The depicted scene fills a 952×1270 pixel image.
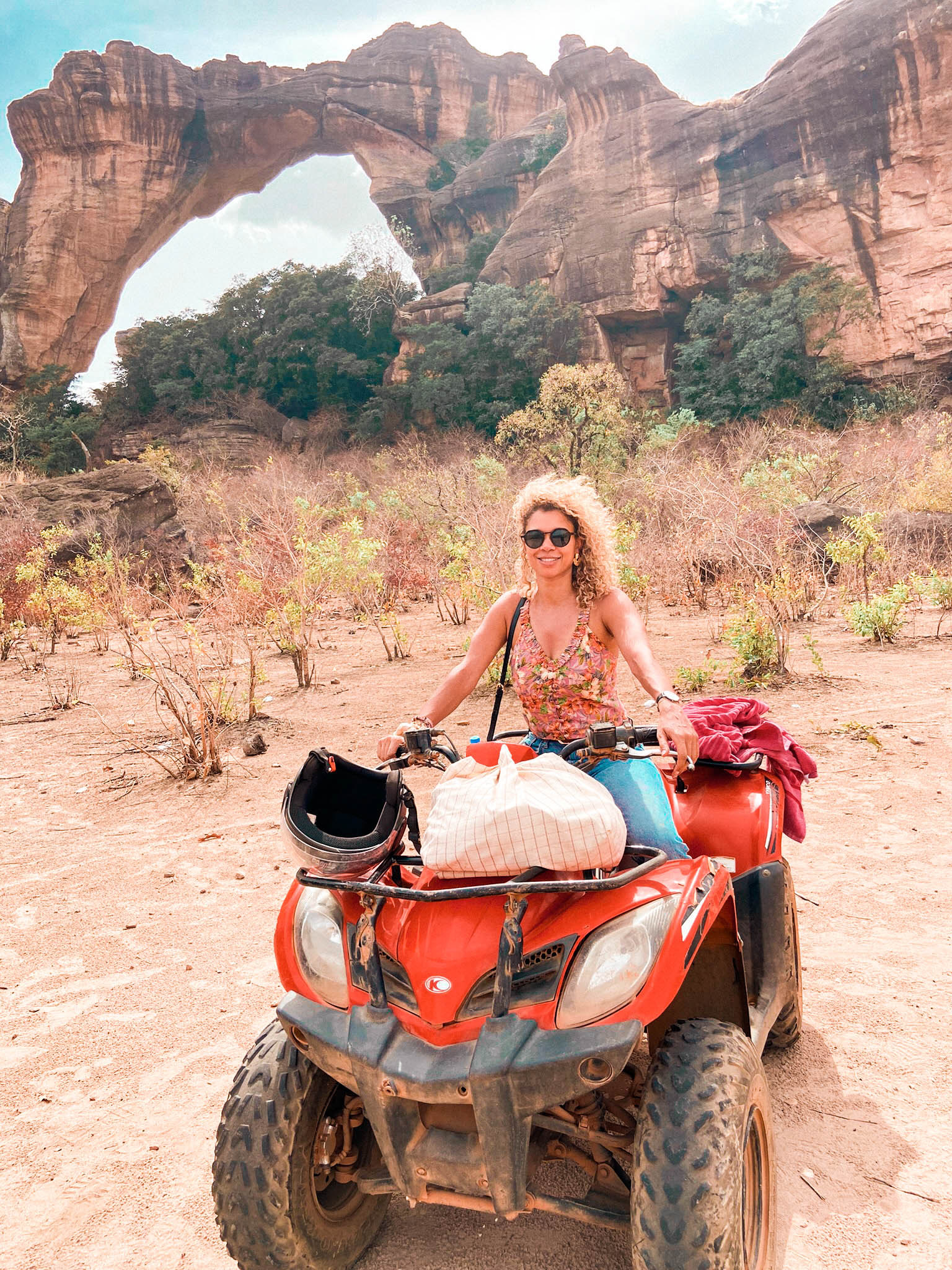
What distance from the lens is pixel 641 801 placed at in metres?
2.00

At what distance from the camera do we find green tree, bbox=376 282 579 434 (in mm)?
31984

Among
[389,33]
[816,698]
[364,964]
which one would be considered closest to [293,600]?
[816,698]

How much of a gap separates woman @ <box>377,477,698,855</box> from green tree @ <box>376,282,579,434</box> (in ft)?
98.8

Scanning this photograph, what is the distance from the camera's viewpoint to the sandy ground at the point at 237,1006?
6.52 feet

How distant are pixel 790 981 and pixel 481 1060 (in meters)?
1.38

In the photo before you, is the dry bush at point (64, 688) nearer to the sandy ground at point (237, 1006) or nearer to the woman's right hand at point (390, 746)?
the sandy ground at point (237, 1006)

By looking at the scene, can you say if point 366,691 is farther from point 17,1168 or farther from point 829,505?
point 829,505

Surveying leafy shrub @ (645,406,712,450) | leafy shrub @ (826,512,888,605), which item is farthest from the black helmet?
leafy shrub @ (645,406,712,450)

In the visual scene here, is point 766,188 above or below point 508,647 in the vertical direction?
above

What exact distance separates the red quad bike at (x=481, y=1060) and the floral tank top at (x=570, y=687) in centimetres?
40

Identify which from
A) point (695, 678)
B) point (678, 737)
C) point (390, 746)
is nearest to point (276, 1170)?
point (390, 746)

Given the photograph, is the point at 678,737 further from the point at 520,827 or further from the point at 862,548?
the point at 862,548

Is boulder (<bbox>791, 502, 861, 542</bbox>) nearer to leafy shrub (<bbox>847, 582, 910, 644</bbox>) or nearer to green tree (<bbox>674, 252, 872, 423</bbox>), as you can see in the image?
leafy shrub (<bbox>847, 582, 910, 644</bbox>)

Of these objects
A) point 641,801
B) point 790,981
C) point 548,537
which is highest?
point 548,537
